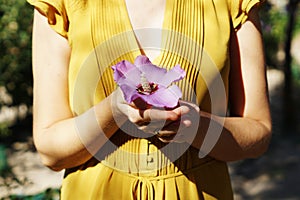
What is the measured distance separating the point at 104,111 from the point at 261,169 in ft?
15.1

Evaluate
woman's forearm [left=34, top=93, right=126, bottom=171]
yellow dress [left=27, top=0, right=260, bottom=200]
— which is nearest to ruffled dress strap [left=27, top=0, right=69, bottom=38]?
yellow dress [left=27, top=0, right=260, bottom=200]

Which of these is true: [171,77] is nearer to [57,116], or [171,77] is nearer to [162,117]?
[162,117]

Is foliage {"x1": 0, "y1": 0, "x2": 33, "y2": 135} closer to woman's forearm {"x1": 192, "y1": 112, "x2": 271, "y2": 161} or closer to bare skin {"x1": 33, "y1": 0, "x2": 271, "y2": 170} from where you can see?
bare skin {"x1": 33, "y1": 0, "x2": 271, "y2": 170}

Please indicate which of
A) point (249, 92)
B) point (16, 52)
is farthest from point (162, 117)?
point (16, 52)

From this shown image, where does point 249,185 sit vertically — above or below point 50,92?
below

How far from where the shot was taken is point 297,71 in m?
8.22

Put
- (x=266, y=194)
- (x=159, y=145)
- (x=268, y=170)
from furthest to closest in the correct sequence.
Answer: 1. (x=268, y=170)
2. (x=266, y=194)
3. (x=159, y=145)

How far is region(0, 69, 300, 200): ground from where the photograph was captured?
5500 mm

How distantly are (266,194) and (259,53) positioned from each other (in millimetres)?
3870

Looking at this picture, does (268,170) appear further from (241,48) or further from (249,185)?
(241,48)

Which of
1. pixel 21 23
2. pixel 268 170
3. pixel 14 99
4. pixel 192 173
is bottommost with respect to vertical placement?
pixel 268 170

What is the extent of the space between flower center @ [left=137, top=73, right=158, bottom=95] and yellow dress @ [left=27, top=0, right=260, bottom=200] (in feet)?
0.78

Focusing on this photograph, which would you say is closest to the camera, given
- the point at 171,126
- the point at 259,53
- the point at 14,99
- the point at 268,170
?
the point at 171,126

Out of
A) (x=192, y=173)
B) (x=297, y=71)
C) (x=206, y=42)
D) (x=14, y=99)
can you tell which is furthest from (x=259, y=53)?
(x=297, y=71)
